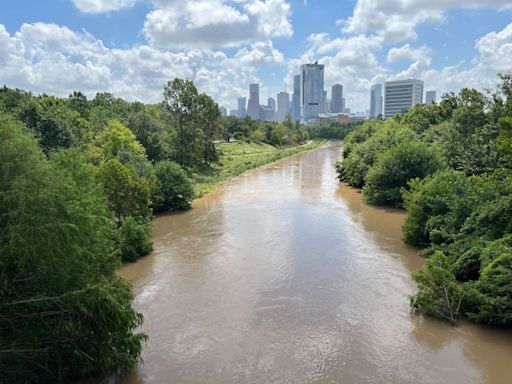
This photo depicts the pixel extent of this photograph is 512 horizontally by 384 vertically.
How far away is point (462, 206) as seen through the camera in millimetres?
22125

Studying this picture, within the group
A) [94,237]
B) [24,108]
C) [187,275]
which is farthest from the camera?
[24,108]

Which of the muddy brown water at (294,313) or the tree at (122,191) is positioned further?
the tree at (122,191)

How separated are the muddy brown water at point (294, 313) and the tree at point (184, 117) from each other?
Answer: 24.5m

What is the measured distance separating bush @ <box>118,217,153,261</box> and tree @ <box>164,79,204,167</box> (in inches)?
1229

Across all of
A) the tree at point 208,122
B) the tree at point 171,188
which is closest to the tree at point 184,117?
the tree at point 208,122

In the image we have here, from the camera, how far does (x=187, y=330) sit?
16.2 meters

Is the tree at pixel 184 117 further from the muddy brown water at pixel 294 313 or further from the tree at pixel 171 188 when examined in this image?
the muddy brown water at pixel 294 313

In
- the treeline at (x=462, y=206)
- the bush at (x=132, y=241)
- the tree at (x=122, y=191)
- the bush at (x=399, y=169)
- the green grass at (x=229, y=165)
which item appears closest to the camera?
the treeline at (x=462, y=206)

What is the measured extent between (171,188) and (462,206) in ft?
75.3

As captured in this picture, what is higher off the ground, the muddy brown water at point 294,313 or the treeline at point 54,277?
the treeline at point 54,277

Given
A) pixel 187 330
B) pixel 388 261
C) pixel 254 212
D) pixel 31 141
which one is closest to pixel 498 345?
pixel 388 261

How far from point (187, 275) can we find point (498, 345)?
13766 mm

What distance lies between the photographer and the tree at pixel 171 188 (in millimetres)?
36500

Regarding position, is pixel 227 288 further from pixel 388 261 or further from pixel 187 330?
pixel 388 261
